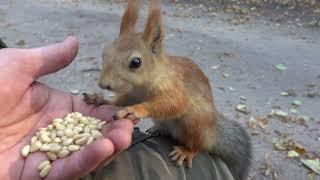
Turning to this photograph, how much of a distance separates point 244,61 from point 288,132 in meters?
1.05

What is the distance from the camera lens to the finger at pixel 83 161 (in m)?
1.01

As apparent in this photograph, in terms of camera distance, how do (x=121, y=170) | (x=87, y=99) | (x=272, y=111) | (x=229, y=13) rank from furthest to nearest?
(x=229, y=13), (x=272, y=111), (x=87, y=99), (x=121, y=170)

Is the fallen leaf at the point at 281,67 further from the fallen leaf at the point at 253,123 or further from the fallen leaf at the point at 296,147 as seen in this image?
the fallen leaf at the point at 296,147

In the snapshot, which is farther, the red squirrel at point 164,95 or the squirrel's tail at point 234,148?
the squirrel's tail at point 234,148

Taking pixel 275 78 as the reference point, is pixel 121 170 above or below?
above

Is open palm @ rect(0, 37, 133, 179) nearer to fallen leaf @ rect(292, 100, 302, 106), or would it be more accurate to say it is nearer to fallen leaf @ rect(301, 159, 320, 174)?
fallen leaf @ rect(301, 159, 320, 174)

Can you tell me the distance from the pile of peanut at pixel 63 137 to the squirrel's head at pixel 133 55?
12cm

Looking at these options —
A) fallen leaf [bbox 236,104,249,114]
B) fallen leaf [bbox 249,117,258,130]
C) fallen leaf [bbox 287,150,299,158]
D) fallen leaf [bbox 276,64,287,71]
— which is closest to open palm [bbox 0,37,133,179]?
fallen leaf [bbox 287,150,299,158]

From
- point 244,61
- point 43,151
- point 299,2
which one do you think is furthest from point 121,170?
point 299,2

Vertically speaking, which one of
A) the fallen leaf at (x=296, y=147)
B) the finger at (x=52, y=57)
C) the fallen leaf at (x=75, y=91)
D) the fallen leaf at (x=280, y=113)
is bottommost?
the fallen leaf at (x=75, y=91)

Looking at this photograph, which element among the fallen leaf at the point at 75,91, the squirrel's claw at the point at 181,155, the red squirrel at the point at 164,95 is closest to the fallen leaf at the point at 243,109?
the fallen leaf at the point at 75,91

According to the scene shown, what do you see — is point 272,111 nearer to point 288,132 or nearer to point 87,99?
point 288,132

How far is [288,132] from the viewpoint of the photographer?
239 centimetres

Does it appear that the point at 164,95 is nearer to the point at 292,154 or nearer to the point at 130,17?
the point at 130,17
